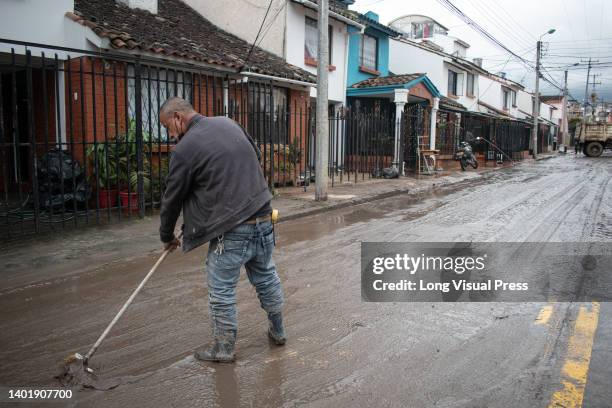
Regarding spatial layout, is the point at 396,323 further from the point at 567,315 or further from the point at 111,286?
the point at 111,286

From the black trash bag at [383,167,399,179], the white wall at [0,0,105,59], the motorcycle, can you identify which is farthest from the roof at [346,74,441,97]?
the white wall at [0,0,105,59]

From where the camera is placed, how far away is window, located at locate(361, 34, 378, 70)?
21.0 metres

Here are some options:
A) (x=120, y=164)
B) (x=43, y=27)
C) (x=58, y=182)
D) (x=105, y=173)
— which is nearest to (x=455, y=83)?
(x=43, y=27)

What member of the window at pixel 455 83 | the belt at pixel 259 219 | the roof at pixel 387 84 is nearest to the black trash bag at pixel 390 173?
the roof at pixel 387 84

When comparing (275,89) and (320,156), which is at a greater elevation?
(275,89)

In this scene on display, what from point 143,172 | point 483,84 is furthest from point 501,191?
point 483,84

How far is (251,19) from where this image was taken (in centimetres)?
1648

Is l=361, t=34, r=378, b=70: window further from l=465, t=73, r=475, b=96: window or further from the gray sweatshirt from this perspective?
the gray sweatshirt

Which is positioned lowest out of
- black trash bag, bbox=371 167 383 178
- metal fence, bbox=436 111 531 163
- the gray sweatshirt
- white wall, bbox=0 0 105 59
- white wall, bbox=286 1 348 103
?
black trash bag, bbox=371 167 383 178

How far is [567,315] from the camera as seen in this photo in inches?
176

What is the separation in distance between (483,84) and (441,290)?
35516mm

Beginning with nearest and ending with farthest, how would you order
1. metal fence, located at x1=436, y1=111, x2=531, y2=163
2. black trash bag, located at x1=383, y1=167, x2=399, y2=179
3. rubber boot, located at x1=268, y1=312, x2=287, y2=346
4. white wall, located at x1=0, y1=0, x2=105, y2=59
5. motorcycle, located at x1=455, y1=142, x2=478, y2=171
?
1. rubber boot, located at x1=268, y1=312, x2=287, y2=346
2. white wall, located at x1=0, y1=0, x2=105, y2=59
3. black trash bag, located at x1=383, y1=167, x2=399, y2=179
4. motorcycle, located at x1=455, y1=142, x2=478, y2=171
5. metal fence, located at x1=436, y1=111, x2=531, y2=163

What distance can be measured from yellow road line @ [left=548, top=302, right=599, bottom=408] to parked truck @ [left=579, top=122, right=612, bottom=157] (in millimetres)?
34799

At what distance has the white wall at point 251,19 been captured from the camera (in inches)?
645
